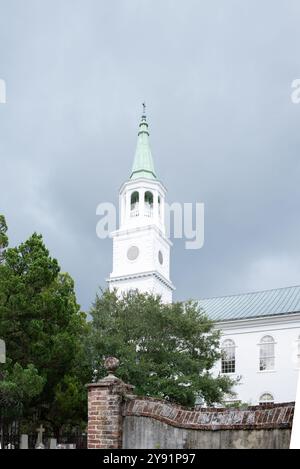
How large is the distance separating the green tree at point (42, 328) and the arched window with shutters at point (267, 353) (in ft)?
72.4

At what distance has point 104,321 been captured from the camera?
2331cm

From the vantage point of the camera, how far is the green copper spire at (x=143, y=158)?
53.3 metres

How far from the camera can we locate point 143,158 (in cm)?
5488

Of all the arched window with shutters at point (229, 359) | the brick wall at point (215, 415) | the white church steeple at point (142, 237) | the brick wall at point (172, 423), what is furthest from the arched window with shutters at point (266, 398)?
the brick wall at point (215, 415)

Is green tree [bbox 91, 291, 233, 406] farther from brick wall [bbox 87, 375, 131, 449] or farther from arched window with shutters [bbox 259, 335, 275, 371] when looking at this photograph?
arched window with shutters [bbox 259, 335, 275, 371]

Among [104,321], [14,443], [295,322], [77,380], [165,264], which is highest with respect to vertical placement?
[165,264]

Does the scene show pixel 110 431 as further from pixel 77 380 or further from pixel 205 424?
pixel 77 380

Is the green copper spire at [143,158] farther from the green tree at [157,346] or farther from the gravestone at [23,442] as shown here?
the gravestone at [23,442]

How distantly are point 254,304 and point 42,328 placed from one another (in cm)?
2710

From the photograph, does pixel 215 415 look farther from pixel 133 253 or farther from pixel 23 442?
A: pixel 133 253

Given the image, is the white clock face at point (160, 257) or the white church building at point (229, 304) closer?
the white church building at point (229, 304)

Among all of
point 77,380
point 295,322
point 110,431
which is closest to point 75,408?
point 77,380

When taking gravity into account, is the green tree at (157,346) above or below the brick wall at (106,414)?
above
